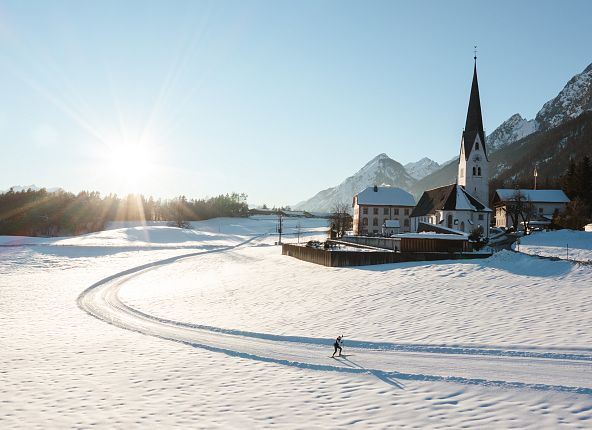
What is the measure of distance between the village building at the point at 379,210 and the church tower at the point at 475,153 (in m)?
20.7

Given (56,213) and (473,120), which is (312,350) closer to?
(473,120)

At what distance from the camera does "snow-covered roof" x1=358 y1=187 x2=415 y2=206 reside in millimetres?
94000

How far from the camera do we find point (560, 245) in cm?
4769

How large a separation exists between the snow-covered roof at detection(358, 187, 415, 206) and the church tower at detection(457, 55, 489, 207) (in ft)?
72.4

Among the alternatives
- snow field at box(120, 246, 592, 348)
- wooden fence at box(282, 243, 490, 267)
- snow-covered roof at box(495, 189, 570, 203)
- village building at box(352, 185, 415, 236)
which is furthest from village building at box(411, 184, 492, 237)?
snow-covered roof at box(495, 189, 570, 203)

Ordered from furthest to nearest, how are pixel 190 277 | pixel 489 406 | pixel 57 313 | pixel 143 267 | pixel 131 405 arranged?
pixel 143 267 < pixel 190 277 < pixel 57 313 < pixel 131 405 < pixel 489 406

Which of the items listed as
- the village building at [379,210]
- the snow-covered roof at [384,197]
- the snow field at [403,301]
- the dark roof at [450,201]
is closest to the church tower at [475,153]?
the dark roof at [450,201]

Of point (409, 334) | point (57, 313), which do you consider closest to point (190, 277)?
point (57, 313)

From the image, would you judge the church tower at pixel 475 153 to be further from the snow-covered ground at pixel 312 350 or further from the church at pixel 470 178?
the snow-covered ground at pixel 312 350

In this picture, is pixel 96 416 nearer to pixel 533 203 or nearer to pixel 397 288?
pixel 397 288

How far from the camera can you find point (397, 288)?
104 feet

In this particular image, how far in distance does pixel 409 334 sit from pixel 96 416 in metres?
14.1

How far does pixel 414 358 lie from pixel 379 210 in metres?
77.6

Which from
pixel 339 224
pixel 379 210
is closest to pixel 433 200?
pixel 379 210
